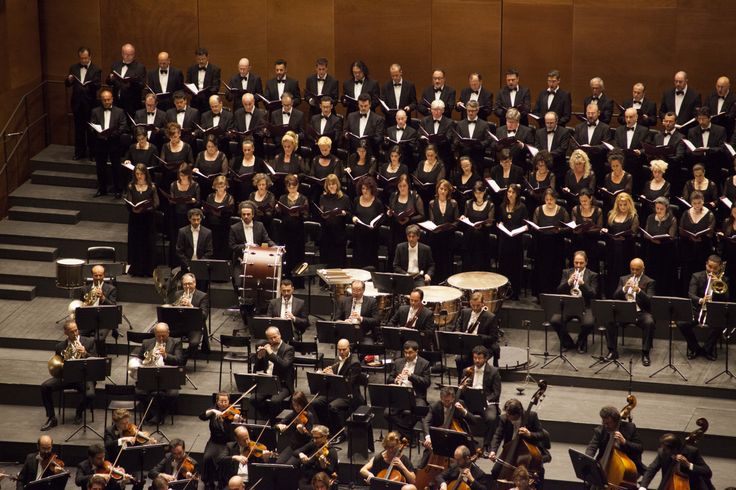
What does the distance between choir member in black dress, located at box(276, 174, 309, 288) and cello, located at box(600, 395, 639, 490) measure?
4924mm

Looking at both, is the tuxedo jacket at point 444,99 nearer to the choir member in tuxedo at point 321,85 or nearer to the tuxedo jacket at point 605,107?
the choir member in tuxedo at point 321,85

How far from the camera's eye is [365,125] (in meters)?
17.1

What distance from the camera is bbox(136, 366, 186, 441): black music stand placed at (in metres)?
13.8

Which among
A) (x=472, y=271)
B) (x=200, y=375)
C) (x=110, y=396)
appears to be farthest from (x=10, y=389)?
(x=472, y=271)

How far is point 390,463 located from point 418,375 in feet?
4.08

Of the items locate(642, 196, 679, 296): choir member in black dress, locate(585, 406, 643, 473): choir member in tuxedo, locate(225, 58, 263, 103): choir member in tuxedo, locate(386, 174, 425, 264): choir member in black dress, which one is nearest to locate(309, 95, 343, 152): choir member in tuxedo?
locate(225, 58, 263, 103): choir member in tuxedo

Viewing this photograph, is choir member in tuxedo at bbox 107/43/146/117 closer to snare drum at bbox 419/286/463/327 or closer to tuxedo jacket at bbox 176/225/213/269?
tuxedo jacket at bbox 176/225/213/269

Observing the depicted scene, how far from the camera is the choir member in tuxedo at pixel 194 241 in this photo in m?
15.9

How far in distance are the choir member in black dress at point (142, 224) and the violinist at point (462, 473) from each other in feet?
17.5

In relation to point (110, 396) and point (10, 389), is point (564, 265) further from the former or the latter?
point (10, 389)

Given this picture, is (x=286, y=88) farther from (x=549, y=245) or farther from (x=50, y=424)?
(x=50, y=424)

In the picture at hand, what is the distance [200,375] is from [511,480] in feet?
12.9

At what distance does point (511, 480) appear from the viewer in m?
12.6

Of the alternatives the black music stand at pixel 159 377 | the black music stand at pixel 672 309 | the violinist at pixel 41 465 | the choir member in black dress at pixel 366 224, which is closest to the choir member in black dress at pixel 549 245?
the black music stand at pixel 672 309
